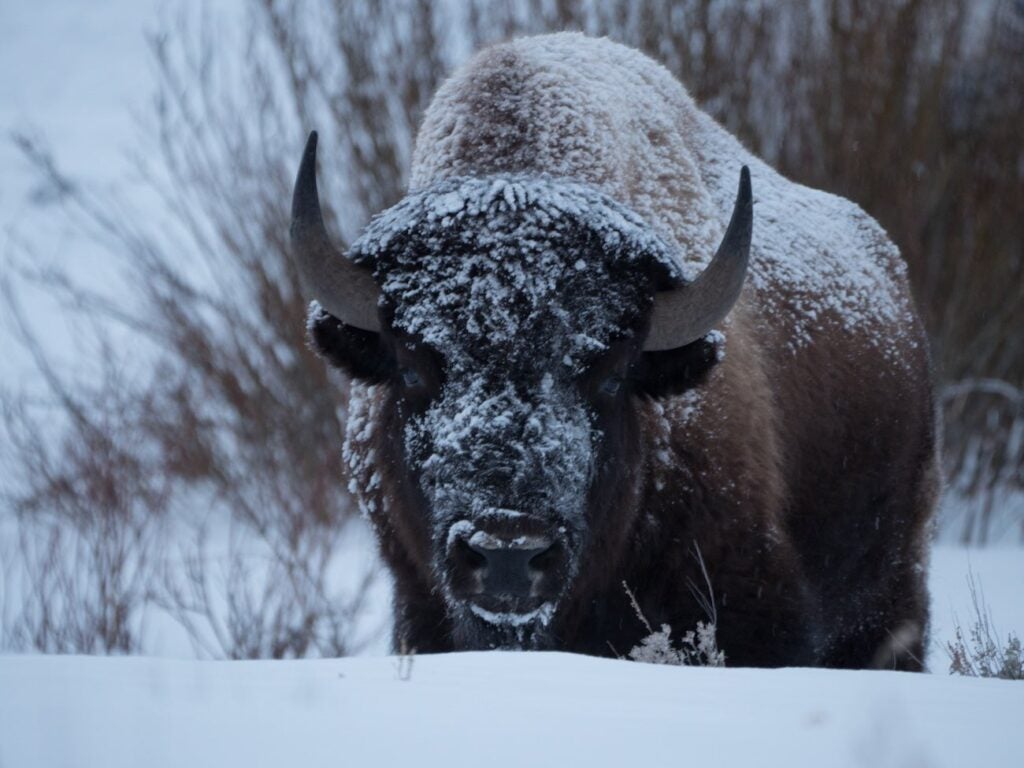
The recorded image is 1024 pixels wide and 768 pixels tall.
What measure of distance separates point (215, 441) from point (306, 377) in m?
0.95

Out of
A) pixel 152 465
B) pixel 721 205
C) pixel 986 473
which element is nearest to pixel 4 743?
pixel 721 205

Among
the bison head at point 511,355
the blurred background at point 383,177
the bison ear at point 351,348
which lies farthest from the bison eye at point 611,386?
the blurred background at point 383,177

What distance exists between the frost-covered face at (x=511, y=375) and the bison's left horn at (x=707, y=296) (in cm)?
6

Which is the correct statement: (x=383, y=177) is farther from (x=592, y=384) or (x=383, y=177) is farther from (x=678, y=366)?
(x=592, y=384)

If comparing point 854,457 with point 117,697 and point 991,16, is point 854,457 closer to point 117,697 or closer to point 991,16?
point 117,697

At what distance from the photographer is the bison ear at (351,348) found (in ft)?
14.3

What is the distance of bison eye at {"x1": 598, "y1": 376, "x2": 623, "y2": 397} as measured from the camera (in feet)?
13.6

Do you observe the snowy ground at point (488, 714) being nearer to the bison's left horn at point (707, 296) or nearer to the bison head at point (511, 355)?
the bison head at point (511, 355)

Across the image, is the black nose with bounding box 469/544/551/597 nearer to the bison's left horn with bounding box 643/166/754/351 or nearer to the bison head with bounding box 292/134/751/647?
the bison head with bounding box 292/134/751/647

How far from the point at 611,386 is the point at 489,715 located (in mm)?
1717

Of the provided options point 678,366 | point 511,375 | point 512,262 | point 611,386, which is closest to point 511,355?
point 511,375

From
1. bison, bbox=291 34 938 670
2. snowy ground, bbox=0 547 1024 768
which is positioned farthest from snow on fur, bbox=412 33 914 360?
snowy ground, bbox=0 547 1024 768

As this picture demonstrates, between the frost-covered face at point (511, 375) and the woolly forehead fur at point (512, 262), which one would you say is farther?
the woolly forehead fur at point (512, 262)

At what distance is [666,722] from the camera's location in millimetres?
2596
